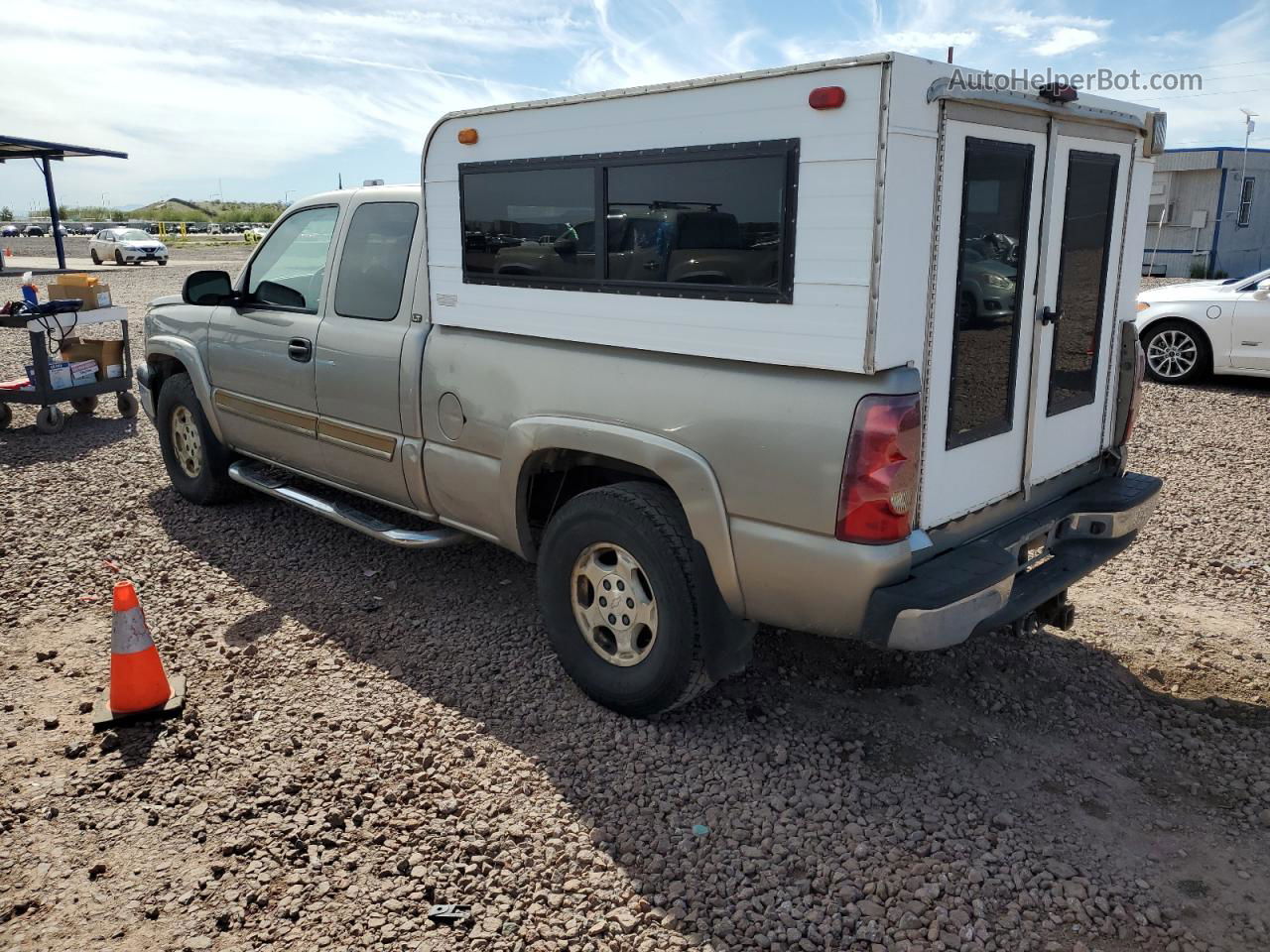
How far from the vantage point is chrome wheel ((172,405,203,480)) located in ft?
20.8

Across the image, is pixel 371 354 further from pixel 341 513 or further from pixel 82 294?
pixel 82 294

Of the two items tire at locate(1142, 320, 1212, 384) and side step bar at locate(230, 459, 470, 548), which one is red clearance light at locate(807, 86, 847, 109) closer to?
side step bar at locate(230, 459, 470, 548)

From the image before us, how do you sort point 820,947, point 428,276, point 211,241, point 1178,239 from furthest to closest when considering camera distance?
1. point 211,241
2. point 1178,239
3. point 428,276
4. point 820,947

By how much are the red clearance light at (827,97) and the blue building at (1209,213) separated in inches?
1205

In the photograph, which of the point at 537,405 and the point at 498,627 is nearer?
the point at 537,405


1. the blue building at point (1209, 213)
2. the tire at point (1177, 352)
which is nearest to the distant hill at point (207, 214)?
the blue building at point (1209, 213)

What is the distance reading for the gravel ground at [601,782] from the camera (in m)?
2.86

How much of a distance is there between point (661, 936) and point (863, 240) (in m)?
2.11

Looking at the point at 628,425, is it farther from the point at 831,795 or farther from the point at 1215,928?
the point at 1215,928

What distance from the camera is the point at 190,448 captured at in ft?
21.2

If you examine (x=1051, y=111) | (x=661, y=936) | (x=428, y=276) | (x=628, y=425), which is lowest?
(x=661, y=936)

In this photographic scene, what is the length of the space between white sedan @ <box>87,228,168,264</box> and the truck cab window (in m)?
32.5

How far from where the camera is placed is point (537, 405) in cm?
396

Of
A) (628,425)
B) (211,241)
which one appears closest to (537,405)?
(628,425)
